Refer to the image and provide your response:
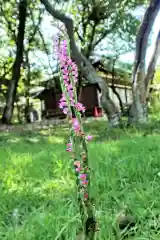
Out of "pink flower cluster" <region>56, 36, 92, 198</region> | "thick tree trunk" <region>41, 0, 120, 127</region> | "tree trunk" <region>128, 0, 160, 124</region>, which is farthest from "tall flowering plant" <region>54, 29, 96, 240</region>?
"thick tree trunk" <region>41, 0, 120, 127</region>

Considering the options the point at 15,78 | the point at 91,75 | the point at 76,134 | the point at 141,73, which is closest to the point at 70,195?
the point at 76,134

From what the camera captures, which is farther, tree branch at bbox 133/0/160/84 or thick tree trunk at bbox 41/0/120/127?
thick tree trunk at bbox 41/0/120/127

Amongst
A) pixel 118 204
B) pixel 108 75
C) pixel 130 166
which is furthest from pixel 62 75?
pixel 108 75

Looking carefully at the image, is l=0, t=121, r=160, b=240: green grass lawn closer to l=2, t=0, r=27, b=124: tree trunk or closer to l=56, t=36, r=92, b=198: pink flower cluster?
l=56, t=36, r=92, b=198: pink flower cluster

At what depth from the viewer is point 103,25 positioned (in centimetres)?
1733

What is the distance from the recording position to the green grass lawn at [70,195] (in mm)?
1909

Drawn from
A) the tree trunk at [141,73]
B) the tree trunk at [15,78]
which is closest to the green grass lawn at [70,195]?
the tree trunk at [141,73]

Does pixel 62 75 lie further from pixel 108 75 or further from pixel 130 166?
pixel 108 75

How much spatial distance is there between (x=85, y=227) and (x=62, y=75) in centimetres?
53

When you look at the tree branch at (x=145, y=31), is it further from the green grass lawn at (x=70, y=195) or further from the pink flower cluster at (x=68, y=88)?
the pink flower cluster at (x=68, y=88)

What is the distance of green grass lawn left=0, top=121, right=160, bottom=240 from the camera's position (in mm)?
1909

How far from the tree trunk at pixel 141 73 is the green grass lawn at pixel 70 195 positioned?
5.60 m

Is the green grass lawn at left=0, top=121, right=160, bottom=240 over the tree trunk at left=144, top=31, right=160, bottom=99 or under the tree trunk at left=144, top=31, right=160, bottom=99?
under

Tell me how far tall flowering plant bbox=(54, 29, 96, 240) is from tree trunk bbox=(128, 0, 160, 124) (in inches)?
328
